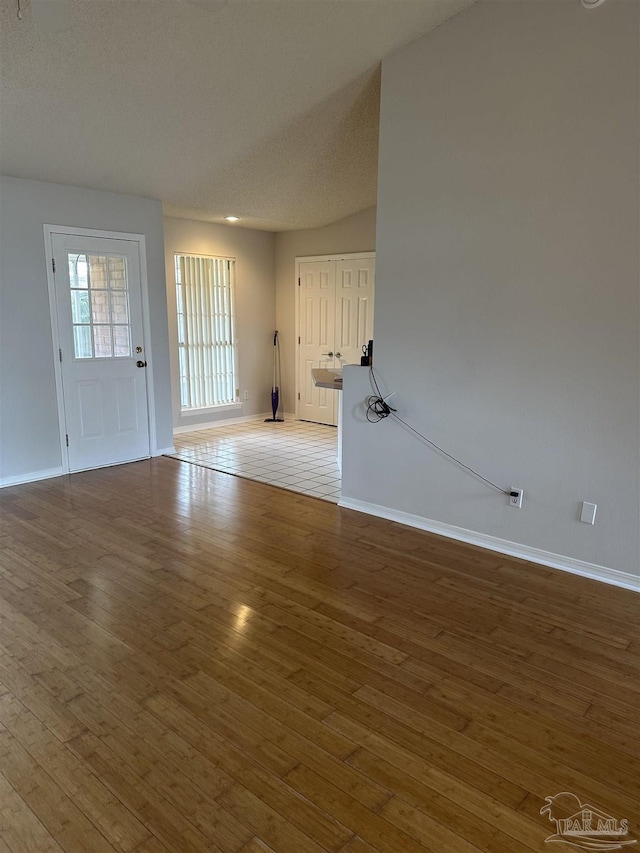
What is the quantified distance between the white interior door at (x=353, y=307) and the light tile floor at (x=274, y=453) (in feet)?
3.44

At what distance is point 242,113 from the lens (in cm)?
393

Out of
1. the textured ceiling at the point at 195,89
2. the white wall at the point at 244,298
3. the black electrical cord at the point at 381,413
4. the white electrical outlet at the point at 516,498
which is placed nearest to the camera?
the textured ceiling at the point at 195,89

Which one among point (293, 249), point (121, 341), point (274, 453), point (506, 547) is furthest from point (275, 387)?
point (506, 547)

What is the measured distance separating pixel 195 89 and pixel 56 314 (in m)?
2.24

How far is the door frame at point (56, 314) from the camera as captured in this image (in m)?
4.71

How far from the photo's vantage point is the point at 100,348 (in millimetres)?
5125

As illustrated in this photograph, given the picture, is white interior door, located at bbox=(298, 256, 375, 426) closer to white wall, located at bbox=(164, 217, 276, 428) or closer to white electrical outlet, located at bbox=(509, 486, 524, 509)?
white wall, located at bbox=(164, 217, 276, 428)

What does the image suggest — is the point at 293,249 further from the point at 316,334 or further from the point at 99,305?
the point at 99,305

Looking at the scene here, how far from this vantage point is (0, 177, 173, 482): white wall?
4477 millimetres

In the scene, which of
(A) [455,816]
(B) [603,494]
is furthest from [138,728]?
(B) [603,494]

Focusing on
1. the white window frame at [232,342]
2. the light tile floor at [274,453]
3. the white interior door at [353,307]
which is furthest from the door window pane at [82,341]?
the white interior door at [353,307]

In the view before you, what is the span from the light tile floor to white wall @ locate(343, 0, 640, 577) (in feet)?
4.08

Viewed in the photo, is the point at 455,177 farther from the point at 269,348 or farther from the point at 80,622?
the point at 269,348

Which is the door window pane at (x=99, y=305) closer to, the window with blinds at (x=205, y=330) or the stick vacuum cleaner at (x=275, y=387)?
the window with blinds at (x=205, y=330)
